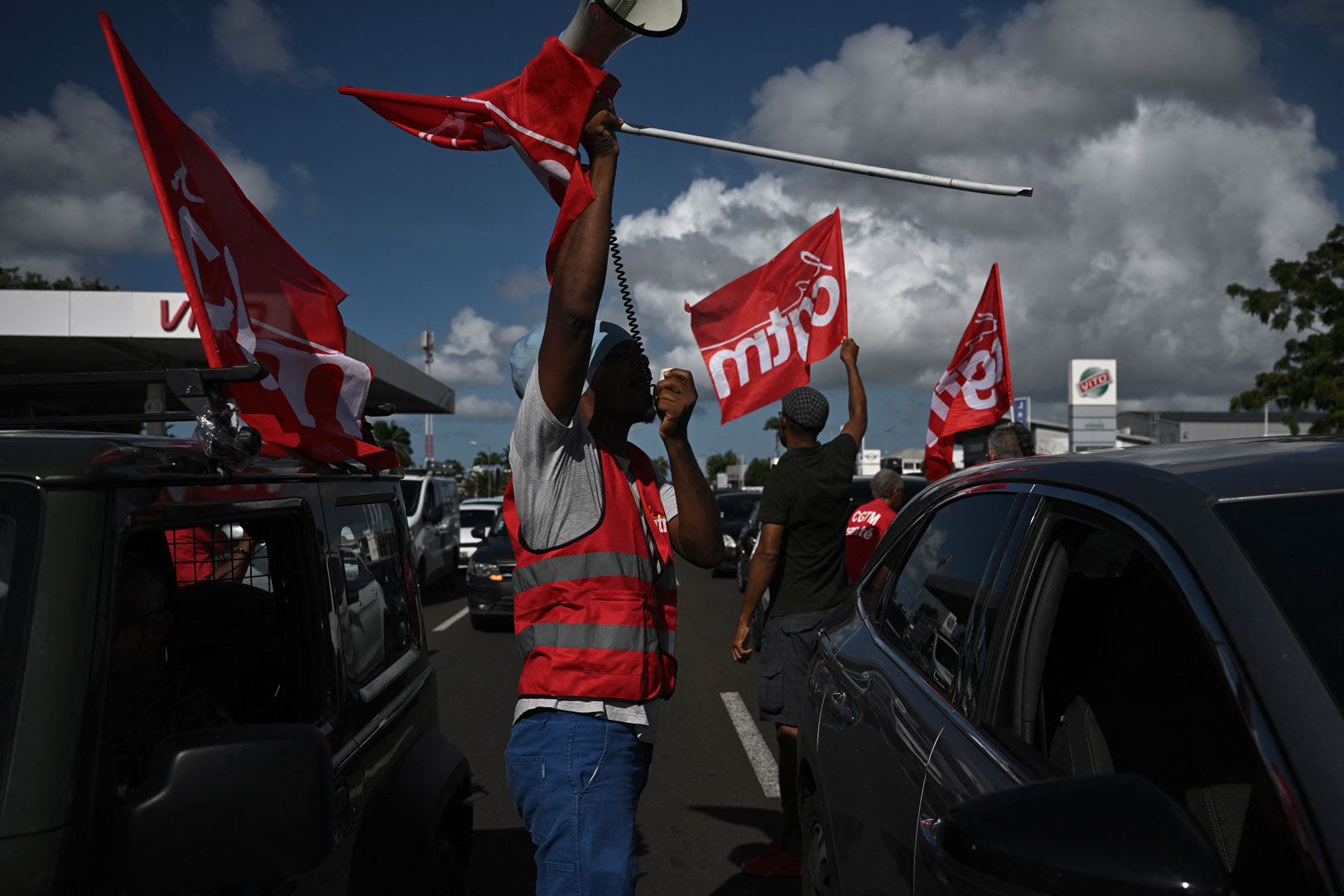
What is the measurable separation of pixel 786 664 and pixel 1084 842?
327 cm

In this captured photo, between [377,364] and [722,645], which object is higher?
[377,364]

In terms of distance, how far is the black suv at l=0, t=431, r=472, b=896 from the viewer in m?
1.46

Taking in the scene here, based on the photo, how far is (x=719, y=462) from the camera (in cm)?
13825

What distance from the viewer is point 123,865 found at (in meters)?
1.46

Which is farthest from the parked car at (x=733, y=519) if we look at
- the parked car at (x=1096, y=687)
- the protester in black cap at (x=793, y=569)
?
the parked car at (x=1096, y=687)

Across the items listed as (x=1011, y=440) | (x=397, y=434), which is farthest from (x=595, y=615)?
(x=397, y=434)

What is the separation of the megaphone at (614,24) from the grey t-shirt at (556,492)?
79 centimetres

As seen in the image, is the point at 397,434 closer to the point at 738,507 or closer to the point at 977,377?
the point at 738,507

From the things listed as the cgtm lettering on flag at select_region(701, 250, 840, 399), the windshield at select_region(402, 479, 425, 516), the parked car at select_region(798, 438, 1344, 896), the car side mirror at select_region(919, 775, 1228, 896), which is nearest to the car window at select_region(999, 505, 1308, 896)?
the parked car at select_region(798, 438, 1344, 896)

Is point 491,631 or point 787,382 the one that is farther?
point 491,631

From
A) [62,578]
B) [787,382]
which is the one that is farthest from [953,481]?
[787,382]

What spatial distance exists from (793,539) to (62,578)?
3449 mm

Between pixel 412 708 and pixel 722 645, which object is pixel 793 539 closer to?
pixel 412 708

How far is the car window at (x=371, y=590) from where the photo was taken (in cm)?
255
